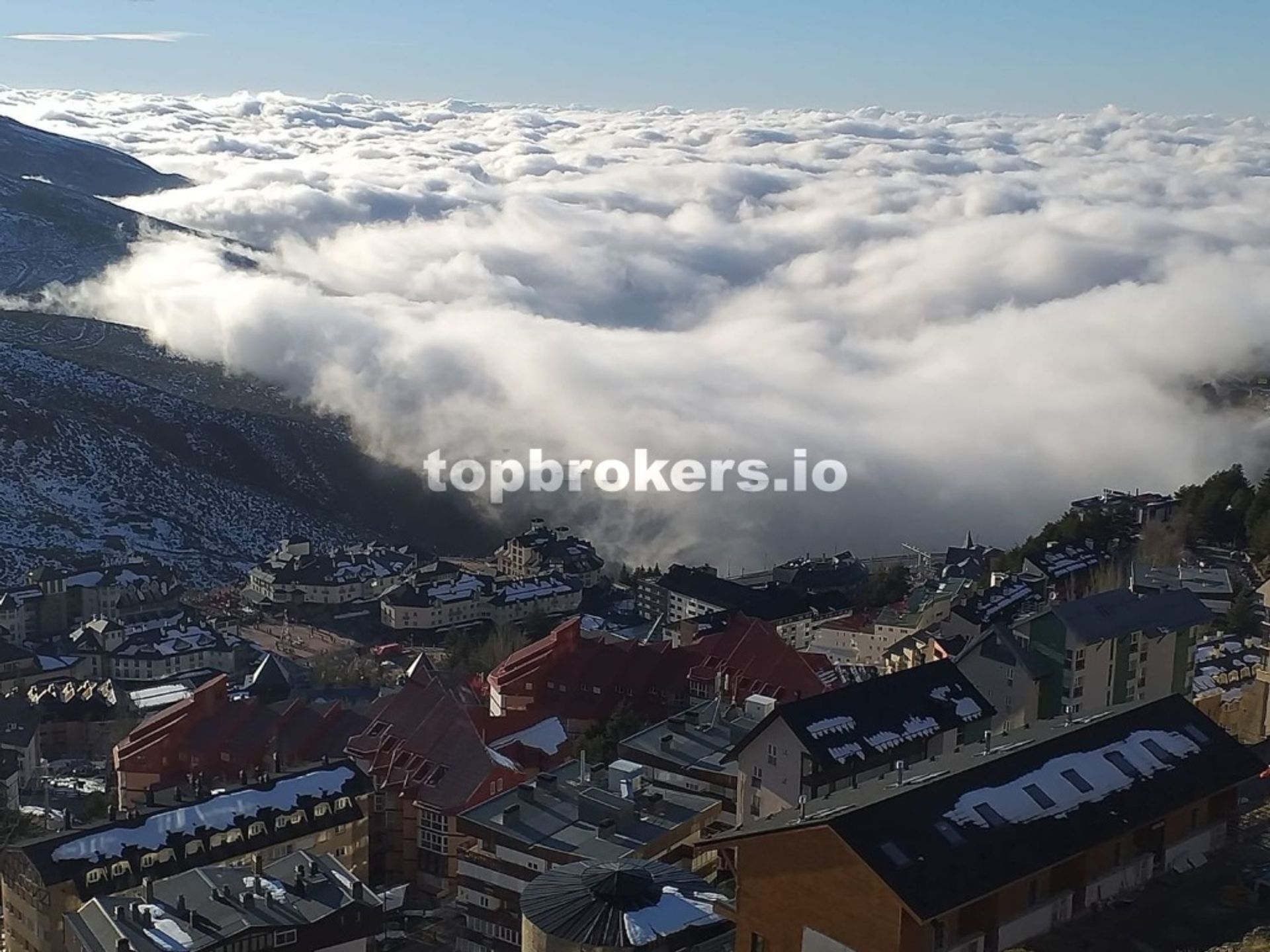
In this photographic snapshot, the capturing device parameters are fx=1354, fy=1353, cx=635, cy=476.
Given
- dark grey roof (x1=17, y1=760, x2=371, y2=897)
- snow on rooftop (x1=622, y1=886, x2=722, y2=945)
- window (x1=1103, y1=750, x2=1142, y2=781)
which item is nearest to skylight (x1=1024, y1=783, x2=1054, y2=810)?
window (x1=1103, y1=750, x2=1142, y2=781)

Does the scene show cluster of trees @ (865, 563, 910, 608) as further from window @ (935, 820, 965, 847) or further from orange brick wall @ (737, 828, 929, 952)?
window @ (935, 820, 965, 847)

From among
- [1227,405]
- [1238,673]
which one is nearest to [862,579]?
[1238,673]

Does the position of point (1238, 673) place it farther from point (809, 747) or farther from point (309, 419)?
point (309, 419)

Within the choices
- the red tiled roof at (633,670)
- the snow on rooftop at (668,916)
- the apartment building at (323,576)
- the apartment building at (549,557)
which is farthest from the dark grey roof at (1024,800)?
the apartment building at (323,576)

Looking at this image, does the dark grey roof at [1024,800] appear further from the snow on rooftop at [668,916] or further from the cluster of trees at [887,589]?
the cluster of trees at [887,589]

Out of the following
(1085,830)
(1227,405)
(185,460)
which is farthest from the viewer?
(1227,405)

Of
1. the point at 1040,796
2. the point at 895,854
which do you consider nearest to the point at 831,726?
the point at 1040,796
